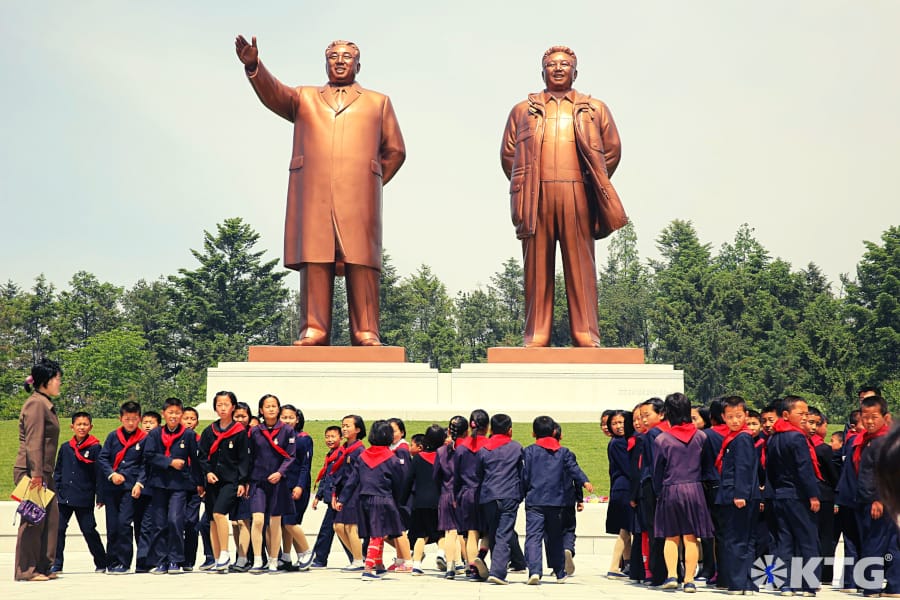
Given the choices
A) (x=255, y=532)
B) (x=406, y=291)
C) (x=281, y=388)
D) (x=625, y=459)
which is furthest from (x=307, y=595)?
(x=406, y=291)

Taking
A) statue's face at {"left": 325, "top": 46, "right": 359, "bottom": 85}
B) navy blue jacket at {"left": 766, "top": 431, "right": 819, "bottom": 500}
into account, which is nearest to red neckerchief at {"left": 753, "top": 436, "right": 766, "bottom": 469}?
navy blue jacket at {"left": 766, "top": 431, "right": 819, "bottom": 500}

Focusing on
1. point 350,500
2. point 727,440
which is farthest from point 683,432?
point 350,500

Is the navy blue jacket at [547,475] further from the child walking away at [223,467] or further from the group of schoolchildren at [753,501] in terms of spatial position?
the child walking away at [223,467]

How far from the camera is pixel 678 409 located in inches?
291

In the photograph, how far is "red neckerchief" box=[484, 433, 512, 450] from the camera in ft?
26.3

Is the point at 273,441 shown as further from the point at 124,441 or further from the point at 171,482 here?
the point at 124,441

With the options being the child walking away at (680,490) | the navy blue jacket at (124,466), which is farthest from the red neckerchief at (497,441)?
the navy blue jacket at (124,466)

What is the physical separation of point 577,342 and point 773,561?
951 centimetres

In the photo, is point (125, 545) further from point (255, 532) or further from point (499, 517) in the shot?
point (499, 517)

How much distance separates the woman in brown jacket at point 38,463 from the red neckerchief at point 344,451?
6.67ft

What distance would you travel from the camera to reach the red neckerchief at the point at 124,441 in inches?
329

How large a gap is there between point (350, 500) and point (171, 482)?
1.29 m

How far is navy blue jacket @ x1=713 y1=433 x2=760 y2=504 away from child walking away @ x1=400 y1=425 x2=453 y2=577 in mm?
2266

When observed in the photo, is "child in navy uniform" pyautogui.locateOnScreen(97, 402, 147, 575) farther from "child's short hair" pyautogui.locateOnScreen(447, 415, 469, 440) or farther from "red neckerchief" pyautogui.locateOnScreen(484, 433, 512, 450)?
"red neckerchief" pyautogui.locateOnScreen(484, 433, 512, 450)
